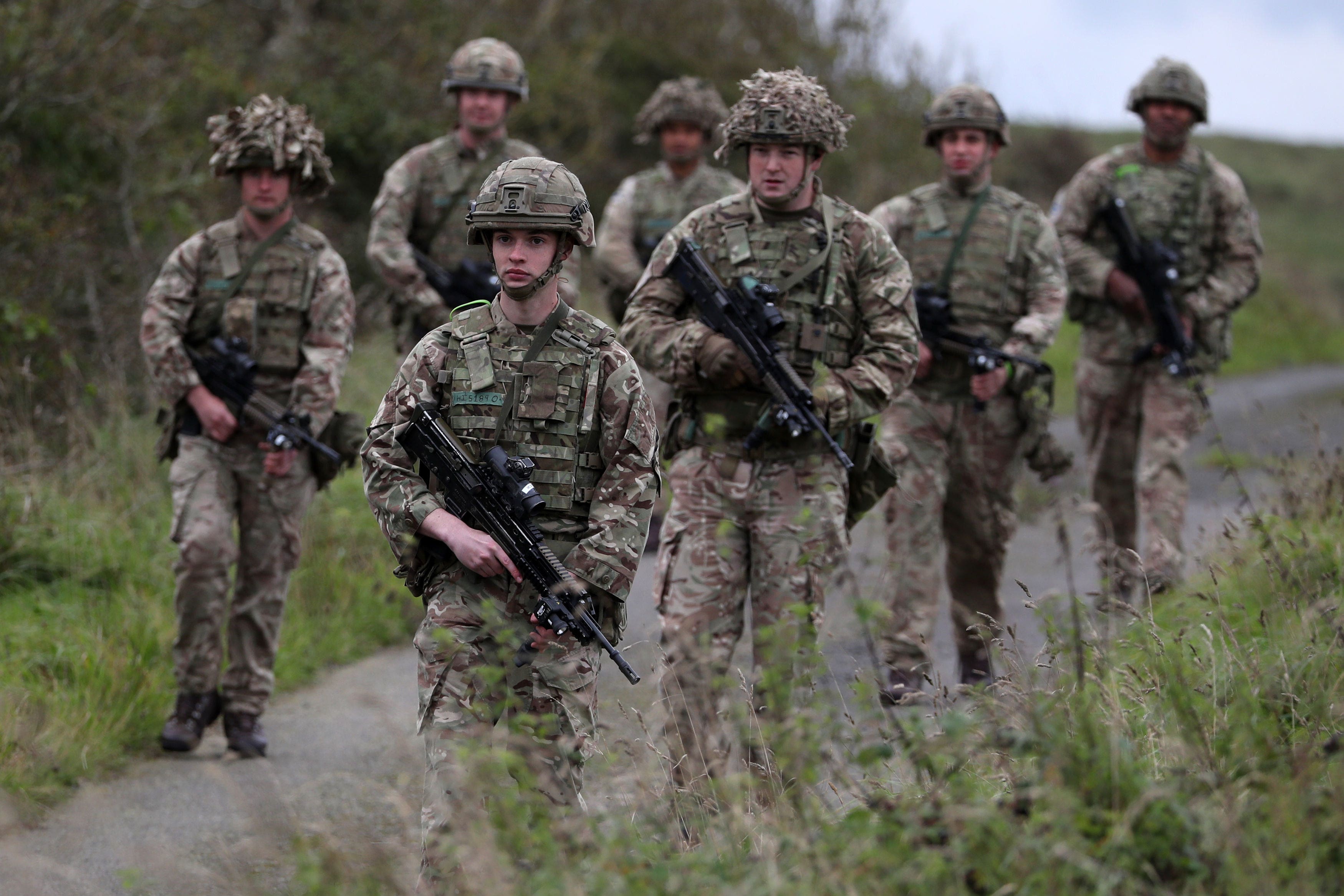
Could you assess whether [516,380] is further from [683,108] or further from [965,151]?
[683,108]

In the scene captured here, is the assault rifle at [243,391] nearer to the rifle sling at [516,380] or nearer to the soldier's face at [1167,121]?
the rifle sling at [516,380]

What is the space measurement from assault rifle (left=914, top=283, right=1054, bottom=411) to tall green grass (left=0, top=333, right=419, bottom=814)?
10.8ft

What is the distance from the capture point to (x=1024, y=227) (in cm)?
721

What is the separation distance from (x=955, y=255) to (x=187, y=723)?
3.97 m

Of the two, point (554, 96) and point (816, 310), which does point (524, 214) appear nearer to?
point (816, 310)

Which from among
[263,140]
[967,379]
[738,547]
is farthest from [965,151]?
[263,140]

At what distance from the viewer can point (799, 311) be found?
5539mm

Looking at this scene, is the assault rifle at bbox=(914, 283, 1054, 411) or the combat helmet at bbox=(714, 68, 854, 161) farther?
the assault rifle at bbox=(914, 283, 1054, 411)

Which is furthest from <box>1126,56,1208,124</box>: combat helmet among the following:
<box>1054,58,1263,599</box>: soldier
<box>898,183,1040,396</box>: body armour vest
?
<box>898,183,1040,396</box>: body armour vest

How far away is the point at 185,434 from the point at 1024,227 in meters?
3.90

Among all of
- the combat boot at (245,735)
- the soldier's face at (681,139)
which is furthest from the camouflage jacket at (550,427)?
the soldier's face at (681,139)

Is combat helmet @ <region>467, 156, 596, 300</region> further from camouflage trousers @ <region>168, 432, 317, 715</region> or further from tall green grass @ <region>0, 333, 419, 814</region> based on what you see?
tall green grass @ <region>0, 333, 419, 814</region>

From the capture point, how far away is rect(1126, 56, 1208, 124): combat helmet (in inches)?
322

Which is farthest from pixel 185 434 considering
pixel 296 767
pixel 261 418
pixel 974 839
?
pixel 974 839
